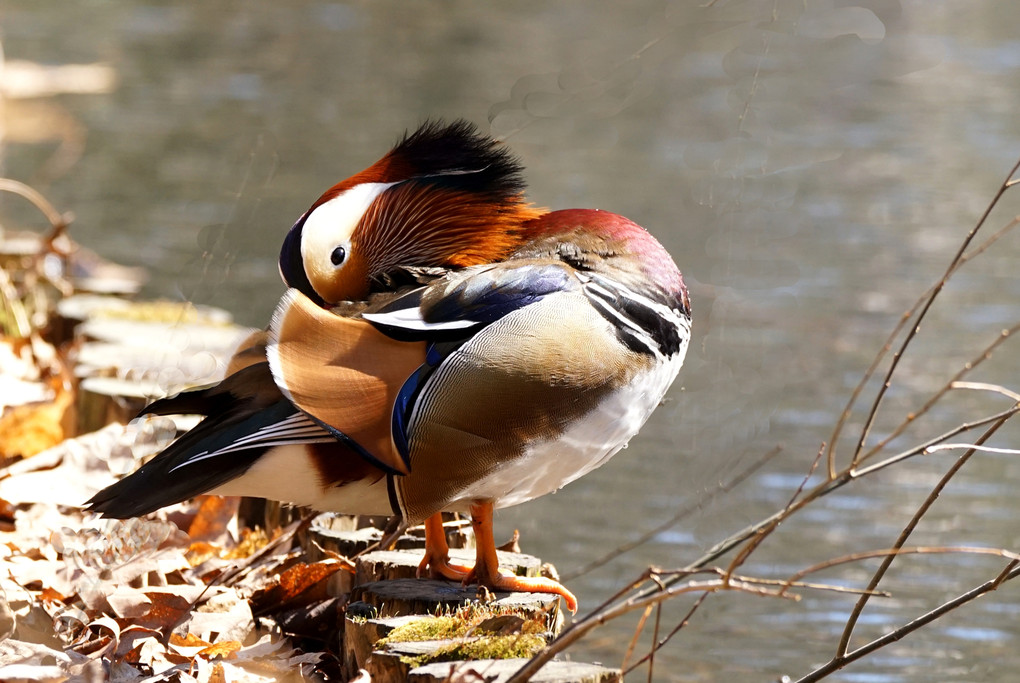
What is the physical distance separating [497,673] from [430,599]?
0.37 metres

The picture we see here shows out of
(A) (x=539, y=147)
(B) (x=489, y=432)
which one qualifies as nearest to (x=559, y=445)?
(B) (x=489, y=432)

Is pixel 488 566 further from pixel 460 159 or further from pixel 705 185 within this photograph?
pixel 705 185

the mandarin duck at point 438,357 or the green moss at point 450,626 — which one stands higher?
the mandarin duck at point 438,357

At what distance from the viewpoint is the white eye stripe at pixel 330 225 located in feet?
7.79

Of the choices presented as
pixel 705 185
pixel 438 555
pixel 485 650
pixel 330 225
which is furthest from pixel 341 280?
pixel 705 185

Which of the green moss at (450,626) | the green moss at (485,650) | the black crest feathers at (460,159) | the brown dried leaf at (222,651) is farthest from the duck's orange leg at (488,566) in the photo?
the black crest feathers at (460,159)

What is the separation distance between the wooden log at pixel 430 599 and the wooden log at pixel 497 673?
290mm

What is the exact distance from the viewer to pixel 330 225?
7.82ft

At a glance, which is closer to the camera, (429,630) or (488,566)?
(429,630)

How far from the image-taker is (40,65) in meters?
11.2

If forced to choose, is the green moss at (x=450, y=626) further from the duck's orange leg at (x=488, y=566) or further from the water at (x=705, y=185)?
the water at (x=705, y=185)

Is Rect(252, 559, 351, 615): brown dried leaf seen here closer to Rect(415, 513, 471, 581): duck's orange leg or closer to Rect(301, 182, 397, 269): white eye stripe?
Rect(415, 513, 471, 581): duck's orange leg

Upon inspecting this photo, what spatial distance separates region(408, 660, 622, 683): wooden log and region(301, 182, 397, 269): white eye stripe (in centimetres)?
76

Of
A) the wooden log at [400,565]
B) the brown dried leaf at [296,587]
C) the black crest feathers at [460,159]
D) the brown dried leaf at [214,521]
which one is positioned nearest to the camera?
the black crest feathers at [460,159]
